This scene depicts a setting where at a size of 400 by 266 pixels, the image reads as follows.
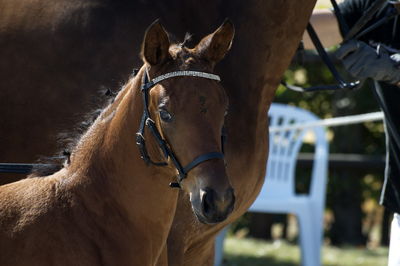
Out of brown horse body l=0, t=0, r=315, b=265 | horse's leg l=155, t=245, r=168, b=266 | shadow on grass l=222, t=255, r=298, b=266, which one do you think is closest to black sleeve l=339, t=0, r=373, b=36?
brown horse body l=0, t=0, r=315, b=265

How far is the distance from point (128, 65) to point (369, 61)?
1.13 metres

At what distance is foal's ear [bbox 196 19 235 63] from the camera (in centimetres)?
284

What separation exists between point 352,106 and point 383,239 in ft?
5.65

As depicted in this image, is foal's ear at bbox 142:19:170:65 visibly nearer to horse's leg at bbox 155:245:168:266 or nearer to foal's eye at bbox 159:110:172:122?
foal's eye at bbox 159:110:172:122

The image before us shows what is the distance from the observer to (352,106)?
9.62 m

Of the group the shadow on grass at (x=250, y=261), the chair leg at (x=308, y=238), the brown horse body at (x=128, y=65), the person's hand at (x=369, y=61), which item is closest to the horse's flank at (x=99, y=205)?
the brown horse body at (x=128, y=65)

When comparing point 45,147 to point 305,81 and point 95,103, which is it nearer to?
point 95,103

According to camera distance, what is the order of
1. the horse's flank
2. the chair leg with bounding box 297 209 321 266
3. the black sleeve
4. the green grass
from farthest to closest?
1. the green grass
2. the chair leg with bounding box 297 209 321 266
3. the black sleeve
4. the horse's flank

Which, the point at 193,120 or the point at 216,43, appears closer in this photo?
the point at 193,120

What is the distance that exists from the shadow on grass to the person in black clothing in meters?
3.57

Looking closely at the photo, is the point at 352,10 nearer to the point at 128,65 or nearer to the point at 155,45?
the point at 128,65

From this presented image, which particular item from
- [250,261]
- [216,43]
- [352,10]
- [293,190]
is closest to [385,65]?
[352,10]

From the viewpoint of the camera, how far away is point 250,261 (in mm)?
7652

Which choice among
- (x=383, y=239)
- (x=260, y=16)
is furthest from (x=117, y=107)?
(x=383, y=239)
